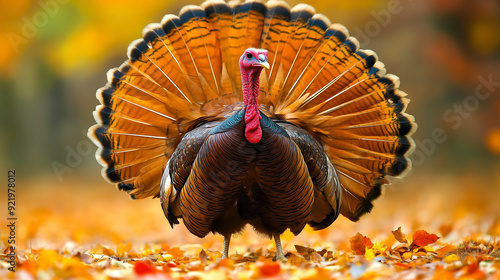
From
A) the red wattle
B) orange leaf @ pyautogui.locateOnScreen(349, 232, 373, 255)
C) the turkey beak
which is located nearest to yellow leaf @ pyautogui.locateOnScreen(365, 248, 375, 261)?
orange leaf @ pyautogui.locateOnScreen(349, 232, 373, 255)

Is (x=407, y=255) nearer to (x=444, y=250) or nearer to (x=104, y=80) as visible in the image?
(x=444, y=250)

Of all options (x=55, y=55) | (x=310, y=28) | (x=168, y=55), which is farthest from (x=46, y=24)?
(x=310, y=28)

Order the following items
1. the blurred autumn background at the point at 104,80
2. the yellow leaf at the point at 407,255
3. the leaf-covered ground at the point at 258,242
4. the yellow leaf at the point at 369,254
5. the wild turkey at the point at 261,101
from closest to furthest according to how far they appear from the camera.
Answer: the leaf-covered ground at the point at 258,242 < the yellow leaf at the point at 369,254 < the yellow leaf at the point at 407,255 < the wild turkey at the point at 261,101 < the blurred autumn background at the point at 104,80

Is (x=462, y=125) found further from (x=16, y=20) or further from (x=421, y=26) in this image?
(x=16, y=20)

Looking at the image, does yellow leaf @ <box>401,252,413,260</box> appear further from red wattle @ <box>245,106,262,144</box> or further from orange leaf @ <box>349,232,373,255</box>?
red wattle @ <box>245,106,262,144</box>

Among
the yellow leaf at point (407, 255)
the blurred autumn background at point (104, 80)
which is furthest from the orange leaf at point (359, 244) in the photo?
the blurred autumn background at point (104, 80)

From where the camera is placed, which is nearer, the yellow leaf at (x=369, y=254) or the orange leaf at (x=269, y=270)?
the orange leaf at (x=269, y=270)

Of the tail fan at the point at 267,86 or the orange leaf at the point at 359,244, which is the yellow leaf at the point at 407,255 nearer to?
the orange leaf at the point at 359,244
